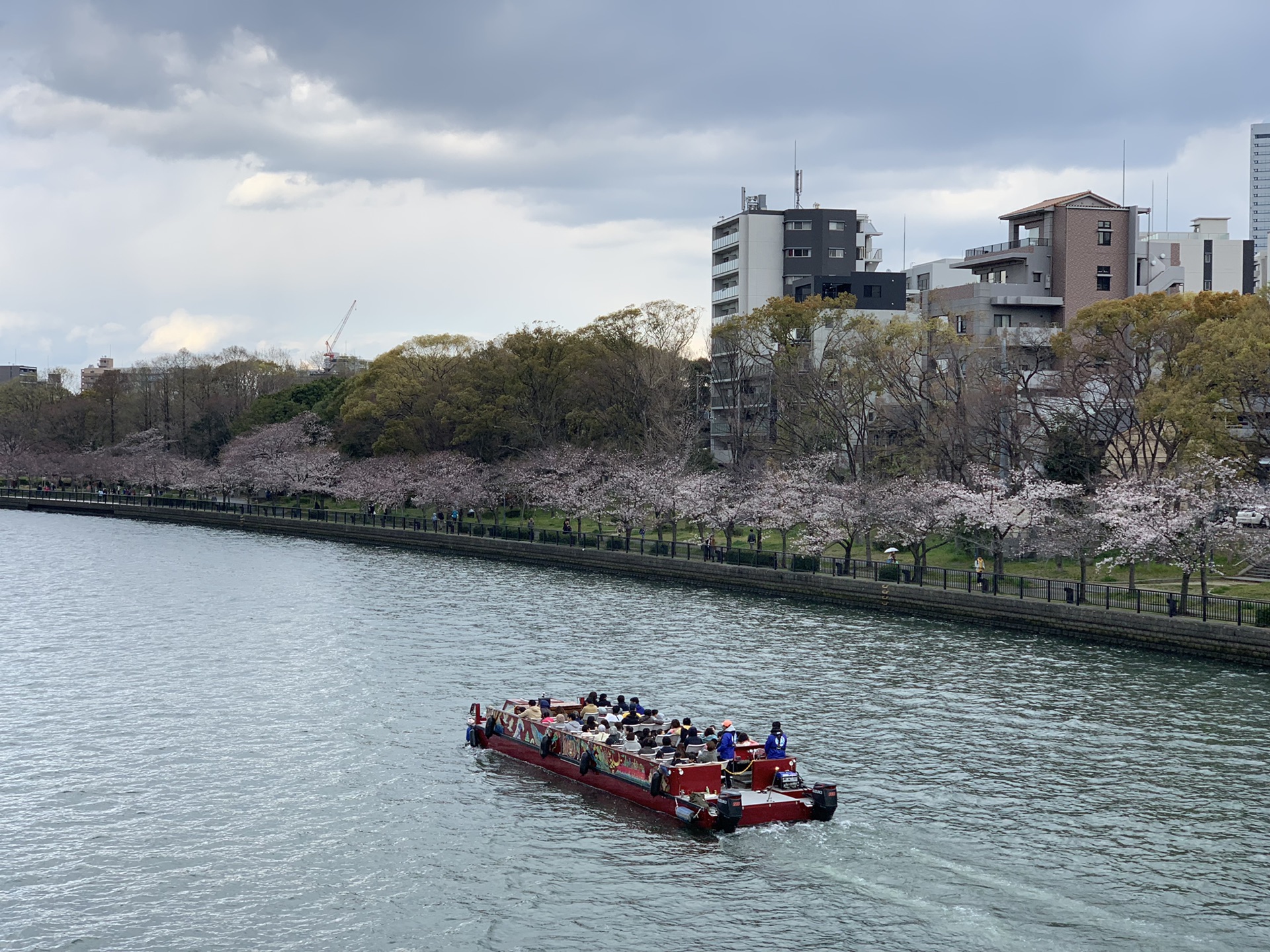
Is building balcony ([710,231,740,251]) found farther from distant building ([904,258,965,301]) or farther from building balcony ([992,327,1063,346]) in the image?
building balcony ([992,327,1063,346])

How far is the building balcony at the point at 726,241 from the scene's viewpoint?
422ft

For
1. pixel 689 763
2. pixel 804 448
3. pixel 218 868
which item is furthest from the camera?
pixel 804 448

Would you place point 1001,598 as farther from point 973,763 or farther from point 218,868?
point 218,868

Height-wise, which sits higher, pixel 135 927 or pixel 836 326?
pixel 836 326

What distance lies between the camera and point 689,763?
97.8 ft

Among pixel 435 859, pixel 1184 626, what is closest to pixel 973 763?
pixel 435 859

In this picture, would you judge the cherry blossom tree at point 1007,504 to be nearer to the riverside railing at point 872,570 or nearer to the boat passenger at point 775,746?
the riverside railing at point 872,570

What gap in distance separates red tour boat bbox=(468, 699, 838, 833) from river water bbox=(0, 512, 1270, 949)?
A: 18.0 inches

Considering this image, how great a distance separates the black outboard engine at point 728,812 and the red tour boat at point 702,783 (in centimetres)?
1

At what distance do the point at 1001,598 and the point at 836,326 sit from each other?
40.9 meters

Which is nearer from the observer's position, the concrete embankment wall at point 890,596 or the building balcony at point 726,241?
the concrete embankment wall at point 890,596

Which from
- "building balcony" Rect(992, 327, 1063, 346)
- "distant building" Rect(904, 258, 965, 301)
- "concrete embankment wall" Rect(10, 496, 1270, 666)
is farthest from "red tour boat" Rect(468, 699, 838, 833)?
"distant building" Rect(904, 258, 965, 301)

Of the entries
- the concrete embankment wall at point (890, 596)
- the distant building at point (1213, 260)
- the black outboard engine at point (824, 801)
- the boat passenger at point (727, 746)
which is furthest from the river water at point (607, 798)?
the distant building at point (1213, 260)

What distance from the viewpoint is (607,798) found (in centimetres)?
3138
